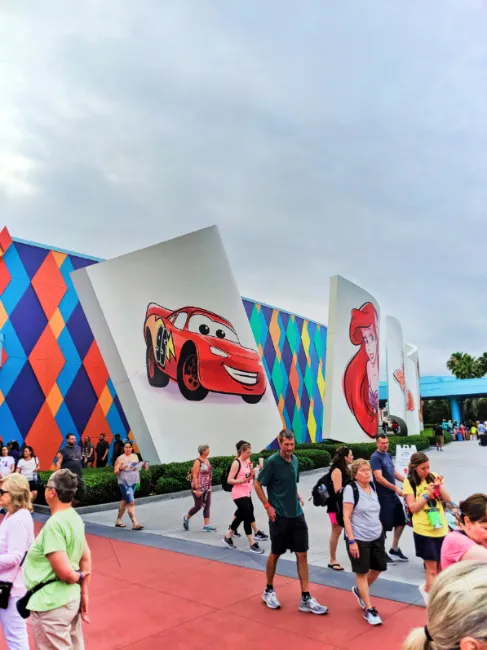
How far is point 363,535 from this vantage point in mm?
4883

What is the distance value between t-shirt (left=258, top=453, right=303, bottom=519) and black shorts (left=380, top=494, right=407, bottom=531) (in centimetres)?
195

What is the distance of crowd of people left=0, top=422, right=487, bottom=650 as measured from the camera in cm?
288

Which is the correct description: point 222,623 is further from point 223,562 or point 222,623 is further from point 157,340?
point 157,340

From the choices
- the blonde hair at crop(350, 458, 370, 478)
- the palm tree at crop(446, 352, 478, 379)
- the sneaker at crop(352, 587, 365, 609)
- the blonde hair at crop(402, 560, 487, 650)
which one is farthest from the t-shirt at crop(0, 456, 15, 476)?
the palm tree at crop(446, 352, 478, 379)

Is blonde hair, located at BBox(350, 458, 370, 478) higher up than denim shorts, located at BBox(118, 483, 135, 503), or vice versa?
blonde hair, located at BBox(350, 458, 370, 478)

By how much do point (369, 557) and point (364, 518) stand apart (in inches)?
13.3

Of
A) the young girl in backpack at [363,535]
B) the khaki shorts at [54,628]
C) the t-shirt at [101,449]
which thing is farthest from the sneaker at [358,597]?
the t-shirt at [101,449]

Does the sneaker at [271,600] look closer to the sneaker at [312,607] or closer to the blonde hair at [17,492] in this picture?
the sneaker at [312,607]

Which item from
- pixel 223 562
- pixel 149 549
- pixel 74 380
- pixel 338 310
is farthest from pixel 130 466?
pixel 338 310

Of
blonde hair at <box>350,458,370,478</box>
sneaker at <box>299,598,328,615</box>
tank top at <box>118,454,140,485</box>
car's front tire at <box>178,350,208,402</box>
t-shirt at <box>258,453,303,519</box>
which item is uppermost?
car's front tire at <box>178,350,208,402</box>

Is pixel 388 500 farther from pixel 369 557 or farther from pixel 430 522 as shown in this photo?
pixel 369 557

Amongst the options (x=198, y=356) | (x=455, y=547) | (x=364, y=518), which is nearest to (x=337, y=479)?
(x=364, y=518)

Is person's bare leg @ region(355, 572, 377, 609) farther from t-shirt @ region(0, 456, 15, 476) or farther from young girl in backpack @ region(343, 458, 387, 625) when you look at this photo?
t-shirt @ region(0, 456, 15, 476)

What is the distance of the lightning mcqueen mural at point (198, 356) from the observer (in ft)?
46.5
